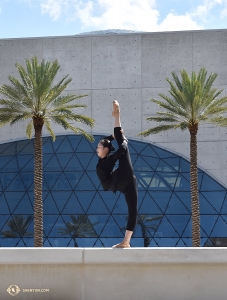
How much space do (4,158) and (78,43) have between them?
946cm

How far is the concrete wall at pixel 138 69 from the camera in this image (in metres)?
37.5

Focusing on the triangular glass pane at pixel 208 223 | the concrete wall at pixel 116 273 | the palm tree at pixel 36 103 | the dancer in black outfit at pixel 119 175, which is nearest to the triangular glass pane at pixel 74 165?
the triangular glass pane at pixel 208 223

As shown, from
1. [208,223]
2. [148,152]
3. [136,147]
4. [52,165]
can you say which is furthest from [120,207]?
[52,165]

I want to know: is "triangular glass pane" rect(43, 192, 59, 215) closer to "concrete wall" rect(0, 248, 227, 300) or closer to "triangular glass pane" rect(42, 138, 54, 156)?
"triangular glass pane" rect(42, 138, 54, 156)

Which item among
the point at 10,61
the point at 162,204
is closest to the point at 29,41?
the point at 10,61

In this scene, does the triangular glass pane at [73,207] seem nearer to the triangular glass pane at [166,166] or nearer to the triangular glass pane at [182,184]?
the triangular glass pane at [166,166]

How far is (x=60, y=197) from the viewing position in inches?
1373

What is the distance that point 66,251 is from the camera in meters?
7.80

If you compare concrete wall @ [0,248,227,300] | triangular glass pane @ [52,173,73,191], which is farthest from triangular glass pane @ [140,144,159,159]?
concrete wall @ [0,248,227,300]

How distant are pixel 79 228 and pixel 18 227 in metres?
3.75

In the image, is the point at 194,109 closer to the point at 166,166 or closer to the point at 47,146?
the point at 166,166

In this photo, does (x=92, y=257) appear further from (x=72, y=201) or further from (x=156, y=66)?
(x=156, y=66)

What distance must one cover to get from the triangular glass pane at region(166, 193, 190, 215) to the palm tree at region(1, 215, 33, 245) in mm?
8475

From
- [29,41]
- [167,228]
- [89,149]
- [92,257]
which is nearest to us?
[92,257]
